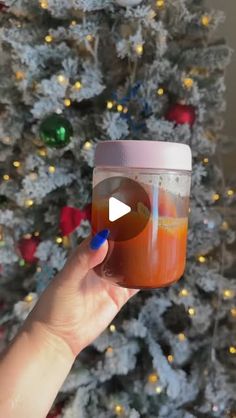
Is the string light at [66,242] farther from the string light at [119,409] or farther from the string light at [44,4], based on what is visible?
the string light at [44,4]

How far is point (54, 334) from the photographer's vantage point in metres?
0.77

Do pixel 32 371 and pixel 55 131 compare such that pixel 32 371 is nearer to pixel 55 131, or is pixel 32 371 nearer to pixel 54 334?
pixel 54 334

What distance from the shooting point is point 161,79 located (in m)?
1.15

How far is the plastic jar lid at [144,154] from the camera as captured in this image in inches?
24.8

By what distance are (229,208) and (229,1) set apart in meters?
0.65

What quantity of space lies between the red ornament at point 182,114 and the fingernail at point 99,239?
578 mm

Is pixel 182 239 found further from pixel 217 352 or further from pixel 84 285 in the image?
pixel 217 352

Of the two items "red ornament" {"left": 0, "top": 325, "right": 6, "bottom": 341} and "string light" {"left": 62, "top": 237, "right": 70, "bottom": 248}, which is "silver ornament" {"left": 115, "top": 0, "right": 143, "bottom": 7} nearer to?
"string light" {"left": 62, "top": 237, "right": 70, "bottom": 248}

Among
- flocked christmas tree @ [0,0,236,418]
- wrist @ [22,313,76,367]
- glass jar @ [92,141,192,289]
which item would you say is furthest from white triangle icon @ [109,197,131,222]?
flocked christmas tree @ [0,0,236,418]

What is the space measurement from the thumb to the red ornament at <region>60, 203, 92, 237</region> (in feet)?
1.51

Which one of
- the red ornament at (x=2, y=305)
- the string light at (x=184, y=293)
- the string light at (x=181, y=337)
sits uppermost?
the string light at (x=184, y=293)

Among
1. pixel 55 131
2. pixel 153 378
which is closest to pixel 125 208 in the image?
pixel 55 131

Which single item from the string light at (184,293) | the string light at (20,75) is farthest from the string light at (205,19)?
the string light at (184,293)

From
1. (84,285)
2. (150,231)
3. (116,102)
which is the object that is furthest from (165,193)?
(116,102)
